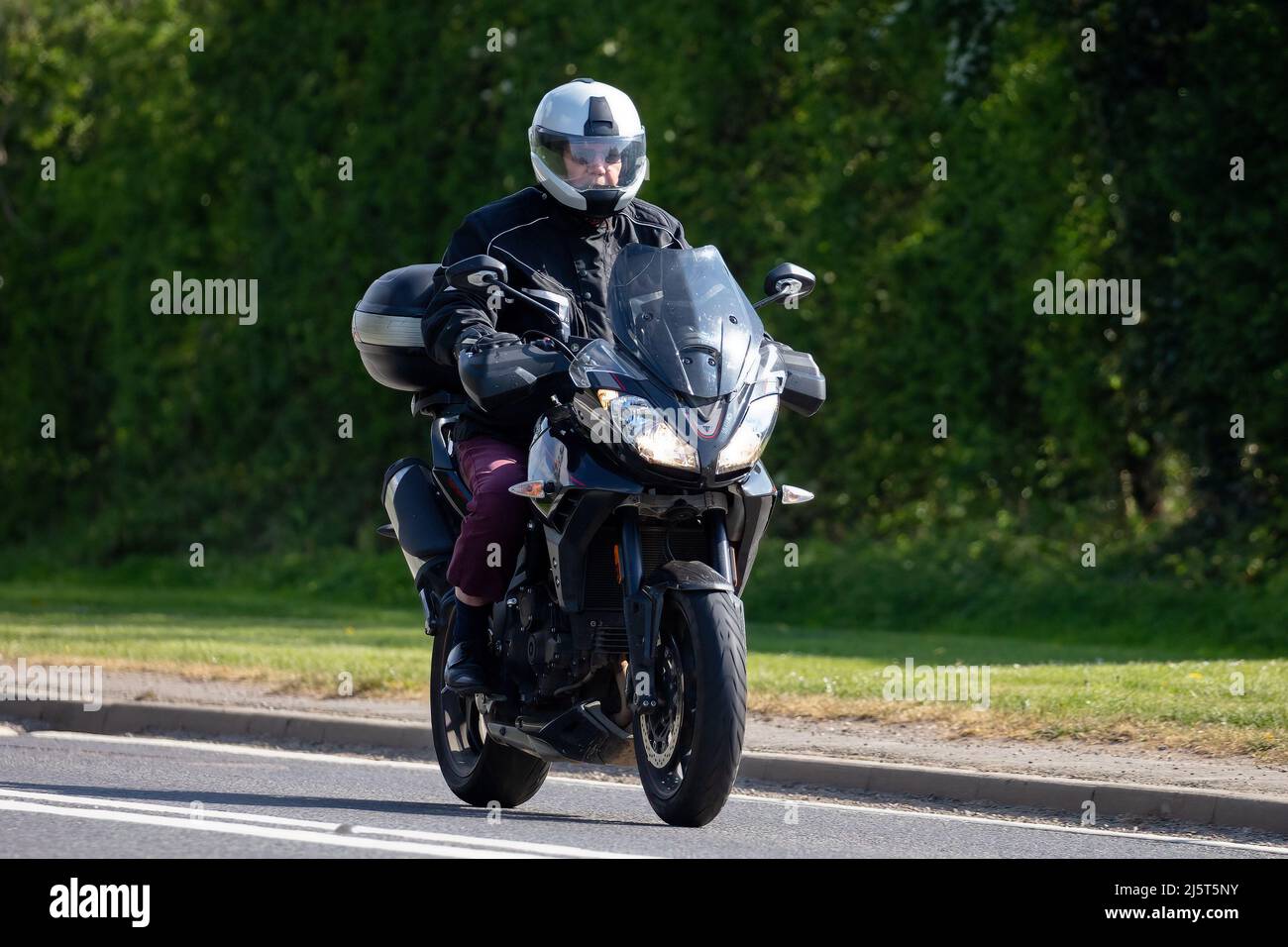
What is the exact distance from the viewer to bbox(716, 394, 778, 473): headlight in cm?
743

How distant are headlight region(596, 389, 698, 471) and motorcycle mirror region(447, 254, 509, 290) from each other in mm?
666

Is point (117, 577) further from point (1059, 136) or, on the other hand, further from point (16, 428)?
point (1059, 136)

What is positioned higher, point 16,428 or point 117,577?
point 16,428

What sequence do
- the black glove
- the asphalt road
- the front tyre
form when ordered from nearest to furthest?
1. the asphalt road
2. the black glove
3. the front tyre

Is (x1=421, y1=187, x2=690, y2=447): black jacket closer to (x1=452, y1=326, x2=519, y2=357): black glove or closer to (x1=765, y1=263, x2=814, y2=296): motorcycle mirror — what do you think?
(x1=452, y1=326, x2=519, y2=357): black glove

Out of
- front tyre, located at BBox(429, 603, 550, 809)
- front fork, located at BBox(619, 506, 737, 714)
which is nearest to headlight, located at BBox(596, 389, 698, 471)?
front fork, located at BBox(619, 506, 737, 714)

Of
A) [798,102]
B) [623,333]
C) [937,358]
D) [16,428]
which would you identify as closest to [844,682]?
[623,333]

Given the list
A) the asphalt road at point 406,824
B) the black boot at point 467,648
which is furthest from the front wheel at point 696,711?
the black boot at point 467,648

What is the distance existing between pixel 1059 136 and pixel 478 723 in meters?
12.0

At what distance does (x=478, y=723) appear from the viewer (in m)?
8.90
